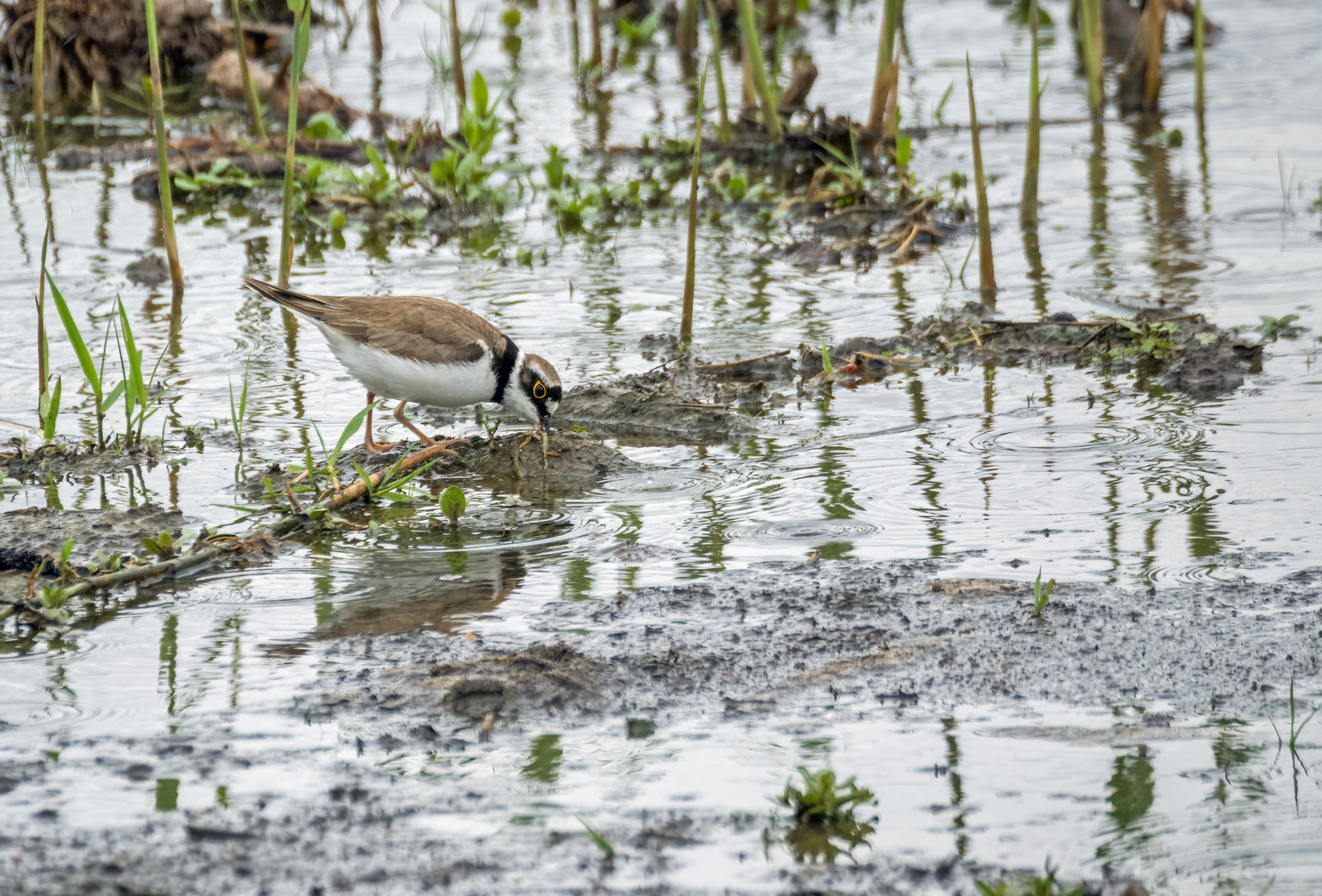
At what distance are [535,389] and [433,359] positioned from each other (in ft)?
1.46

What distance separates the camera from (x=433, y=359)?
6004 mm

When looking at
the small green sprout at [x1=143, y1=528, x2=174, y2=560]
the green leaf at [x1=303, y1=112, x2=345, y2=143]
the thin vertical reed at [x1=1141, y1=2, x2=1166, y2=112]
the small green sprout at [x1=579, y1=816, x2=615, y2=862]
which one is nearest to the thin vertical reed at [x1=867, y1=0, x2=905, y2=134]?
the thin vertical reed at [x1=1141, y1=2, x2=1166, y2=112]

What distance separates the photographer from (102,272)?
8.84 m

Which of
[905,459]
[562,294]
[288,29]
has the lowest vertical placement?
[905,459]

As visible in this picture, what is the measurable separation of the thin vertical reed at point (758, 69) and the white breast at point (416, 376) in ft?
15.6

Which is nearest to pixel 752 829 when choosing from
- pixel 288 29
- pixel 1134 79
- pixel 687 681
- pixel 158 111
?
pixel 687 681

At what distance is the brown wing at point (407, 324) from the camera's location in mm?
6031

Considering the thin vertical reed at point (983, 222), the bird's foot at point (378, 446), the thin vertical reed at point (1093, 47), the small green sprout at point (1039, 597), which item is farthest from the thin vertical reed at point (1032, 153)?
the small green sprout at point (1039, 597)

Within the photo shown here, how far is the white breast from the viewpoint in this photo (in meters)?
5.98

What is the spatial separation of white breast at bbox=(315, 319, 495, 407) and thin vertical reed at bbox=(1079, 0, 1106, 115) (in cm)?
686

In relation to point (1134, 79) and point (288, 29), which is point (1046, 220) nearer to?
point (1134, 79)

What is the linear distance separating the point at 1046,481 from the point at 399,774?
2.99m

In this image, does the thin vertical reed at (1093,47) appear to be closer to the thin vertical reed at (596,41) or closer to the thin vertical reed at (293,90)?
the thin vertical reed at (596,41)

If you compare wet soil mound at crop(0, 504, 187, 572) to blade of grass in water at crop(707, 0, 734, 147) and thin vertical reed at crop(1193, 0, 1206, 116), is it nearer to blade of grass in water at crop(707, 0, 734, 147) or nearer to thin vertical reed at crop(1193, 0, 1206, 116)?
blade of grass in water at crop(707, 0, 734, 147)
